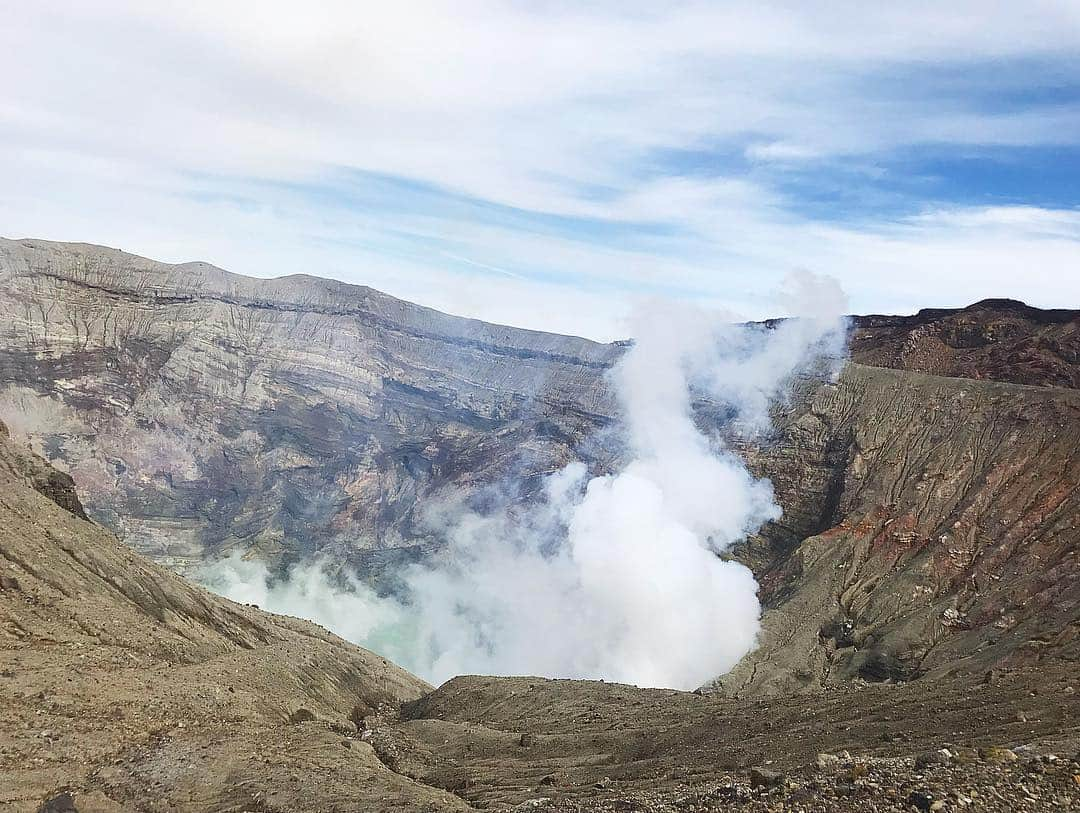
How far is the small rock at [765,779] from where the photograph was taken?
20.8 meters

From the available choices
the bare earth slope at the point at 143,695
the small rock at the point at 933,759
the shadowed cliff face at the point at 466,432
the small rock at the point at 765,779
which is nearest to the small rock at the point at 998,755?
the small rock at the point at 933,759

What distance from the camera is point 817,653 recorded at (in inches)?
2739

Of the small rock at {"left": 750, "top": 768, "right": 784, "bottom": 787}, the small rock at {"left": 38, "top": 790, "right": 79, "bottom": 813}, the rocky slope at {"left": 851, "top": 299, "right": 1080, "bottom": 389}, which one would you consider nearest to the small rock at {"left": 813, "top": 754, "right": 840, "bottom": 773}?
the small rock at {"left": 750, "top": 768, "right": 784, "bottom": 787}

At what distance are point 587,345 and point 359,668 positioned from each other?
289ft

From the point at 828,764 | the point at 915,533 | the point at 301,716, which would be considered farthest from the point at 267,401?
the point at 828,764

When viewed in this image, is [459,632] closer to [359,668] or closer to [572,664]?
[572,664]

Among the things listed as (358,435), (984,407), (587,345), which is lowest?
(984,407)

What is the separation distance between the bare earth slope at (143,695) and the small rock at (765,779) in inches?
346

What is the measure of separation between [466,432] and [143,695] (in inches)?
4181

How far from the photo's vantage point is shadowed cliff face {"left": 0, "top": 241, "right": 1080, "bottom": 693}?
2938 inches

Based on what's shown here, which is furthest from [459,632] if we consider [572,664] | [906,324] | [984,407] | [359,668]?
[906,324]

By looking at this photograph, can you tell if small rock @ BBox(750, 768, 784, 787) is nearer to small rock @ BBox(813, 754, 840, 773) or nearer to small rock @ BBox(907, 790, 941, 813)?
small rock @ BBox(813, 754, 840, 773)

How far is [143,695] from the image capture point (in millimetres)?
33219

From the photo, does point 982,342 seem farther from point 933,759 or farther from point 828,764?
point 828,764
